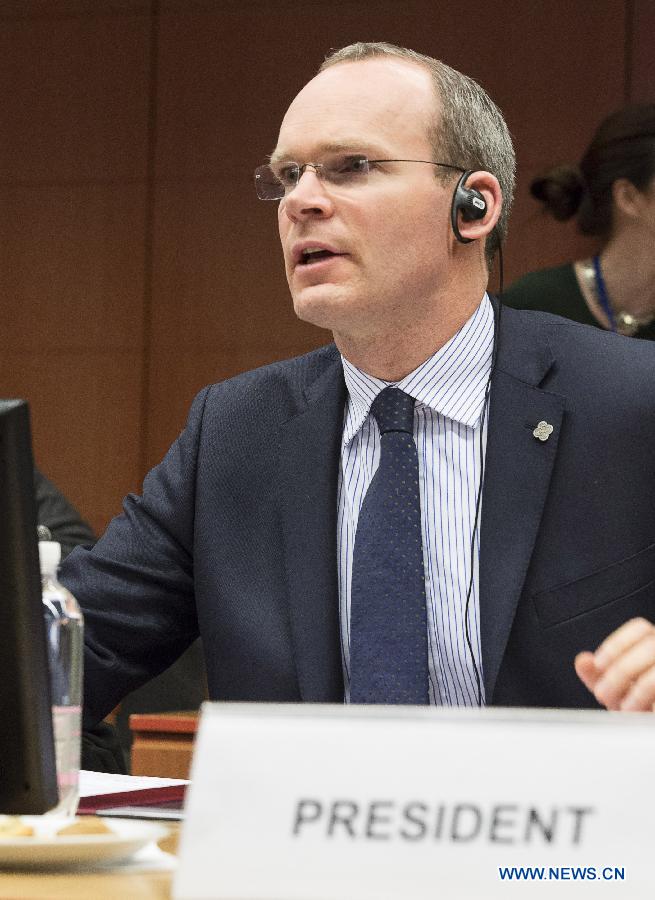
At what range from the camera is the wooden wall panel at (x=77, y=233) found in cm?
449

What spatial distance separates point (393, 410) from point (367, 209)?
0.24 meters

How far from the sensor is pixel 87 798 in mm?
1076

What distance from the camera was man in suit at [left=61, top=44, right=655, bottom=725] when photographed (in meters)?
1.45

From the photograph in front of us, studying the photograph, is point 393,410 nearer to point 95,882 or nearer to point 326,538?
point 326,538

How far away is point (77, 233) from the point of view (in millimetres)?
4562

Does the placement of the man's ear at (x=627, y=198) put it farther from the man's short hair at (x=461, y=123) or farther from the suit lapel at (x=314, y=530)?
the suit lapel at (x=314, y=530)

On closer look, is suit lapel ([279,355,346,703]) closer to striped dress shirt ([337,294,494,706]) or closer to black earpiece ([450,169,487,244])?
striped dress shirt ([337,294,494,706])

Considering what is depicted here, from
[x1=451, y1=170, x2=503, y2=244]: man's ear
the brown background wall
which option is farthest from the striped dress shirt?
the brown background wall

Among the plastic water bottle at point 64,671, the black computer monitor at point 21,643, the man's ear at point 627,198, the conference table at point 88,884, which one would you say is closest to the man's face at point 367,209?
the plastic water bottle at point 64,671

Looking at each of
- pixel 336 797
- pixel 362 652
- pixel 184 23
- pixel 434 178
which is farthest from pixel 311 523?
pixel 184 23

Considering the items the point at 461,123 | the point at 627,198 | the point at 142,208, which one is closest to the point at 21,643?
the point at 461,123

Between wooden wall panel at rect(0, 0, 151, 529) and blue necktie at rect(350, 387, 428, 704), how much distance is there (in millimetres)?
3117

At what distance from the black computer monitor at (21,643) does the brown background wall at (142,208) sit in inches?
137

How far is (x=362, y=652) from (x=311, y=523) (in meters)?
0.18
